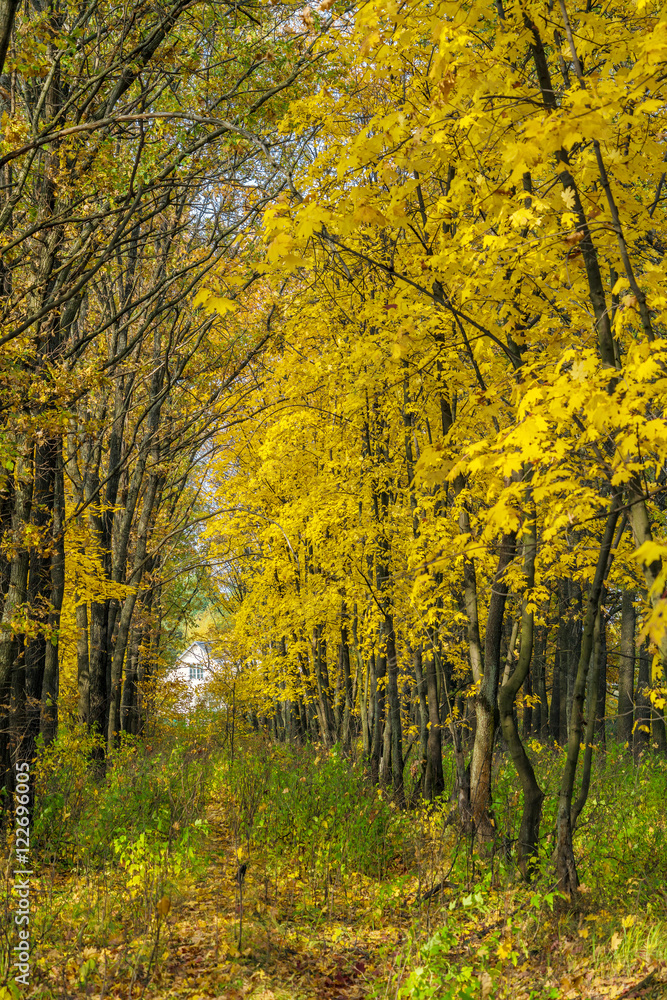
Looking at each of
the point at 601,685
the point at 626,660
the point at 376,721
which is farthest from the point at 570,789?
the point at 626,660

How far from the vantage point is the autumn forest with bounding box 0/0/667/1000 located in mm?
3977

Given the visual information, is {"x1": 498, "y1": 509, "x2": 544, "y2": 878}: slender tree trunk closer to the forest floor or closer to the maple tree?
the maple tree

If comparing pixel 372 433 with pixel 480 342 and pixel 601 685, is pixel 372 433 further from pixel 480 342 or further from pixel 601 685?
pixel 480 342

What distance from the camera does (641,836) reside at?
6547 mm

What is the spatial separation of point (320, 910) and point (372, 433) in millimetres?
6742

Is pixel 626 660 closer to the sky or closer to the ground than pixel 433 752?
closer to the sky

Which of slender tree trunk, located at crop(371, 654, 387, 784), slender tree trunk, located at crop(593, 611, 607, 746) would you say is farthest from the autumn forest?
slender tree trunk, located at crop(371, 654, 387, 784)

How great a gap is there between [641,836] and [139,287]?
10.7 metres

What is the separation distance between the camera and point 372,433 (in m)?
10.7

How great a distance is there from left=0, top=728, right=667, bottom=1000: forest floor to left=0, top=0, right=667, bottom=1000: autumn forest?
0.04 m

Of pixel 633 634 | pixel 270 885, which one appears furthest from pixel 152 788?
pixel 633 634

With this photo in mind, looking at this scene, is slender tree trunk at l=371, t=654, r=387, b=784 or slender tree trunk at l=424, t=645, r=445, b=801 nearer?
slender tree trunk at l=424, t=645, r=445, b=801

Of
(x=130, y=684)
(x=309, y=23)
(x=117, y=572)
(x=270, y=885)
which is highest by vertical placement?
(x=309, y=23)

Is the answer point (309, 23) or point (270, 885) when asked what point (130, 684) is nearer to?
point (270, 885)
